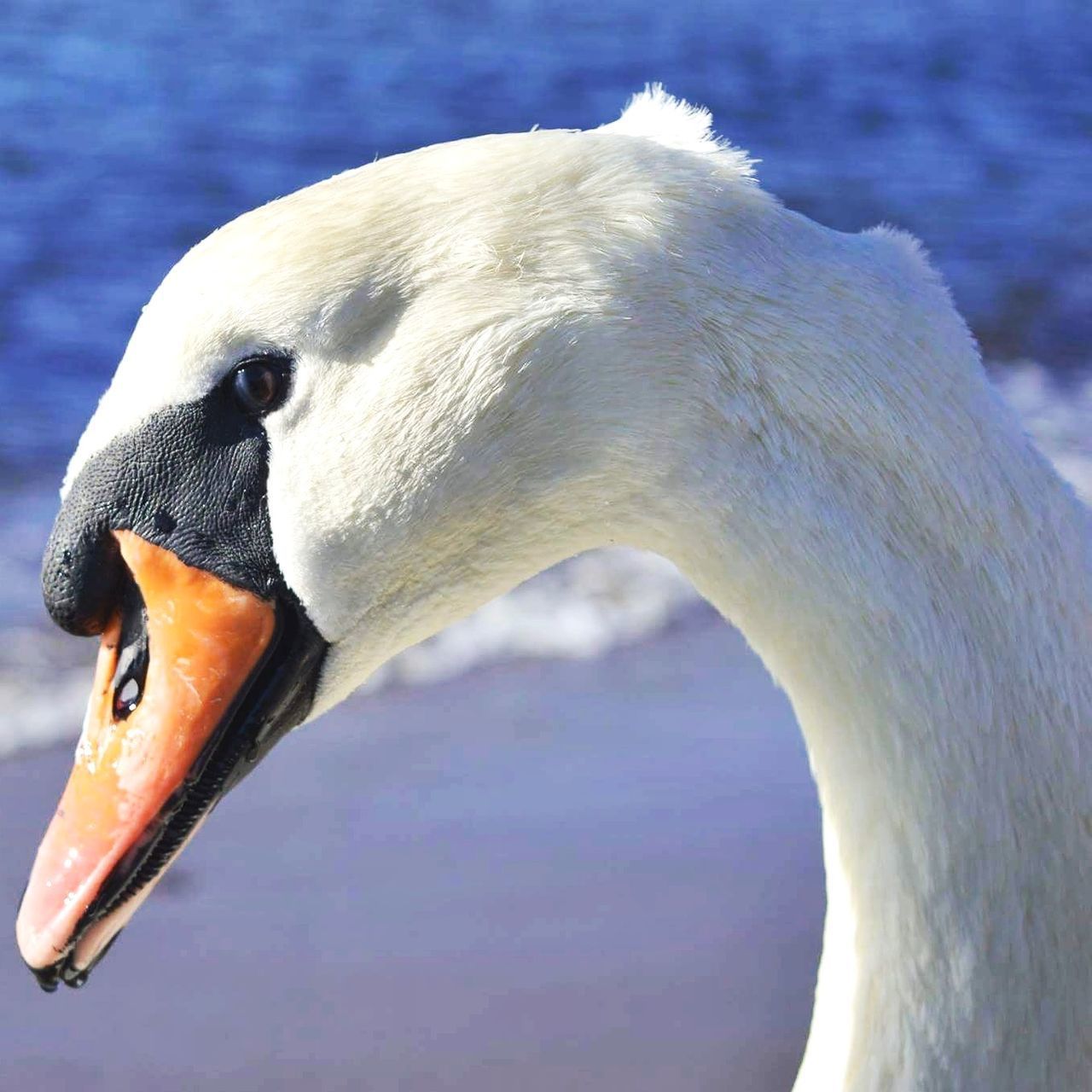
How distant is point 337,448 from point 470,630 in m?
3.01

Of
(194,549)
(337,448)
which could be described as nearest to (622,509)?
(337,448)

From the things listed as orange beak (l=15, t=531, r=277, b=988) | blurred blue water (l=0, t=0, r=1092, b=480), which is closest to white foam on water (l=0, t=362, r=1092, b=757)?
blurred blue water (l=0, t=0, r=1092, b=480)

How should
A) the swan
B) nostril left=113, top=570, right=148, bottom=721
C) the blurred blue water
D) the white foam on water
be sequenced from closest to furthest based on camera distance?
the swan < nostril left=113, top=570, right=148, bottom=721 < the white foam on water < the blurred blue water

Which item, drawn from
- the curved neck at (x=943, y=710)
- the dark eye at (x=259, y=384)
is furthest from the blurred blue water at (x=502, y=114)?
the curved neck at (x=943, y=710)

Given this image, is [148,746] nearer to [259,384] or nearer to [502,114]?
[259,384]

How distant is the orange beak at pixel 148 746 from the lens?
1884 mm

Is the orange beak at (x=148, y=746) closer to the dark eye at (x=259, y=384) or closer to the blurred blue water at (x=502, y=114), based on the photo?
the dark eye at (x=259, y=384)

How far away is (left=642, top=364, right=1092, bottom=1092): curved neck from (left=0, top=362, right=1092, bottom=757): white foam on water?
9.05 feet

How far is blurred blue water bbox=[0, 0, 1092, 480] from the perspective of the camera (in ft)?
24.0

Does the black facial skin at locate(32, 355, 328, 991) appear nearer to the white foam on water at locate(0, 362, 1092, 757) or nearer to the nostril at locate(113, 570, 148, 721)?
the nostril at locate(113, 570, 148, 721)

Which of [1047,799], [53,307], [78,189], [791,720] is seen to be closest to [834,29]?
[78,189]

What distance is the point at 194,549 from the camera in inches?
74.1

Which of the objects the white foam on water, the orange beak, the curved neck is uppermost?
the white foam on water

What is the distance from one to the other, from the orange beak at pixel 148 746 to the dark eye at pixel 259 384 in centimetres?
19
